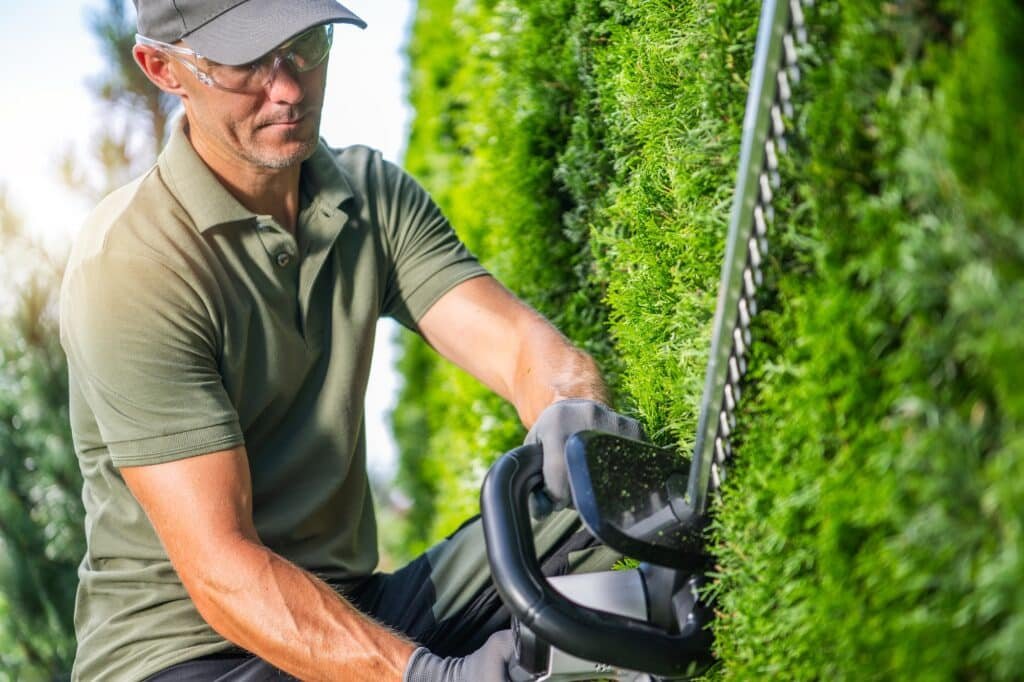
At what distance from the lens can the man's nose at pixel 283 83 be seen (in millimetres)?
2439

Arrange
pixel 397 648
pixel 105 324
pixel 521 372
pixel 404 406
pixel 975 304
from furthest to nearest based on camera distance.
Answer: pixel 404 406 < pixel 521 372 < pixel 105 324 < pixel 397 648 < pixel 975 304

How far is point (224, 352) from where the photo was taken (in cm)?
238

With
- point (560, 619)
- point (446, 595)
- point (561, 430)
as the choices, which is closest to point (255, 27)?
point (561, 430)

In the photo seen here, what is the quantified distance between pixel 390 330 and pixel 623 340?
173 inches

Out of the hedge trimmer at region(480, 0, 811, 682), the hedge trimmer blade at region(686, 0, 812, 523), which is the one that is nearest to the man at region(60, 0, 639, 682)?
the hedge trimmer at region(480, 0, 811, 682)

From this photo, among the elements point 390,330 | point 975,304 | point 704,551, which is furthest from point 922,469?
point 390,330

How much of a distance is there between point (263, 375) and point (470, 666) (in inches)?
34.2

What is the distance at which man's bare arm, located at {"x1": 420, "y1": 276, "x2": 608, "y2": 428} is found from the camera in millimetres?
2377

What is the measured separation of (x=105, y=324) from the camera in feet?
7.29

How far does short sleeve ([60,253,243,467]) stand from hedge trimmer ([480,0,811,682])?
725mm

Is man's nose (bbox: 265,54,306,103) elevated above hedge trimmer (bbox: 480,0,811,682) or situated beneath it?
elevated above

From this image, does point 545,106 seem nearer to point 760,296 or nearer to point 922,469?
point 760,296

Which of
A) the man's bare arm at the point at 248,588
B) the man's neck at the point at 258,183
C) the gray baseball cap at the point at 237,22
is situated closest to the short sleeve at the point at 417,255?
the man's neck at the point at 258,183

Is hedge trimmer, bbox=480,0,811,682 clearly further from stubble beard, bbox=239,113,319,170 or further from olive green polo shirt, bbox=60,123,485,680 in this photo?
stubble beard, bbox=239,113,319,170
